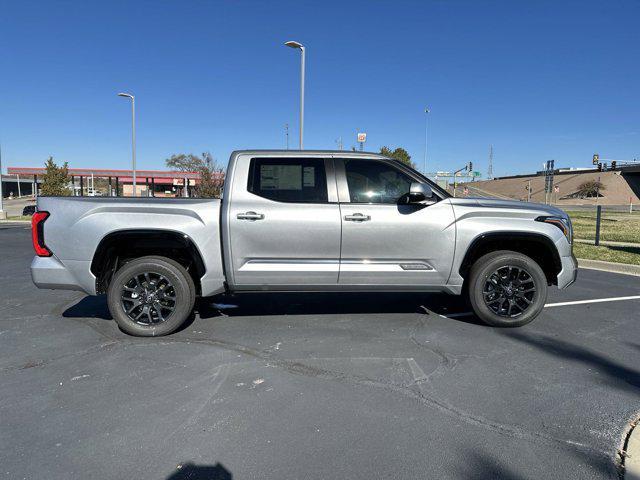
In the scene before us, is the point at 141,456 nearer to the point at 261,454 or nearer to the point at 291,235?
the point at 261,454

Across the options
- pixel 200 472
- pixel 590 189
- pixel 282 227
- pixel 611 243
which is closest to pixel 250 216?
pixel 282 227

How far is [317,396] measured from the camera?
10.6 feet

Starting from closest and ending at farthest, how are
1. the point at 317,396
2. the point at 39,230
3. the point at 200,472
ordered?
the point at 200,472
the point at 317,396
the point at 39,230

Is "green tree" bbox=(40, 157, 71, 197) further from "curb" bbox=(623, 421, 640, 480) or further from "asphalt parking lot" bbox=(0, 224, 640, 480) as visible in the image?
"curb" bbox=(623, 421, 640, 480)

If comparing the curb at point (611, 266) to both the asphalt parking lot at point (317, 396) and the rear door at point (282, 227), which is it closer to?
the asphalt parking lot at point (317, 396)

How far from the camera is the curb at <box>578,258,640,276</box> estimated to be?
8.62 m

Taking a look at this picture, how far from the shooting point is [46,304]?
5832 millimetres

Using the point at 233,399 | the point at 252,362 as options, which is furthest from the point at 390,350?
the point at 233,399

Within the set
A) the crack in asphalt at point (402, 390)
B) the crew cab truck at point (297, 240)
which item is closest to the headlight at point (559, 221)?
the crew cab truck at point (297, 240)

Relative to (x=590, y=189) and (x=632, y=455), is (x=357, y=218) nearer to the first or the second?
(x=632, y=455)

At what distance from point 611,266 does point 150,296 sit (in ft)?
29.9

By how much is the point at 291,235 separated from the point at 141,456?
2461 mm

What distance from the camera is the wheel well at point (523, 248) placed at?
4684mm

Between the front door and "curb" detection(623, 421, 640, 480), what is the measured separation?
87.0 inches
